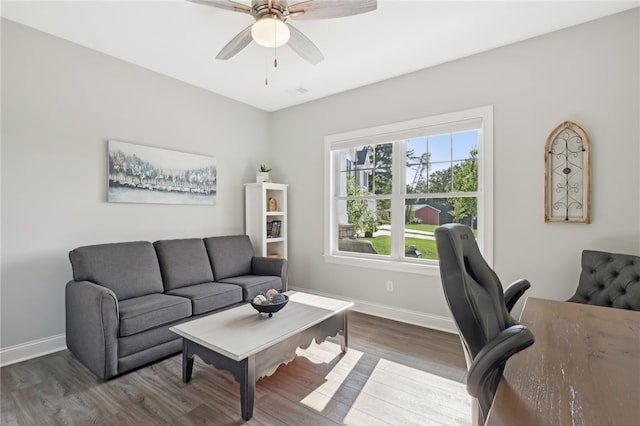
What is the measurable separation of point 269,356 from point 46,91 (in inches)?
119

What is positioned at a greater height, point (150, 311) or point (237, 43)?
point (237, 43)

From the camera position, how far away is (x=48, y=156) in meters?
2.78

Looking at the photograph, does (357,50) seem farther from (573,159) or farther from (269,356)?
(269,356)

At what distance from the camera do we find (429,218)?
3.49m

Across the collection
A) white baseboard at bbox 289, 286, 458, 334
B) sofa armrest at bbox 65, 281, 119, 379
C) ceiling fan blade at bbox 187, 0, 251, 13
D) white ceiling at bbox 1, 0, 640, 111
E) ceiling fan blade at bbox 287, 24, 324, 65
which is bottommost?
white baseboard at bbox 289, 286, 458, 334

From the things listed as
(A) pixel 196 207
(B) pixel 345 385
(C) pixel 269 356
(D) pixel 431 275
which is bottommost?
(B) pixel 345 385

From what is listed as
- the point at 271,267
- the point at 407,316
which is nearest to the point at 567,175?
the point at 407,316

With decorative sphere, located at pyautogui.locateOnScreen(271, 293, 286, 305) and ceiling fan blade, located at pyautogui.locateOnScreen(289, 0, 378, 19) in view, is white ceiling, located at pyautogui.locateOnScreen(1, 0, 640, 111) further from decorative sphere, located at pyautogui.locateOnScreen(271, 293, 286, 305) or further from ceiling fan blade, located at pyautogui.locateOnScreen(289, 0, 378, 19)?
decorative sphere, located at pyautogui.locateOnScreen(271, 293, 286, 305)

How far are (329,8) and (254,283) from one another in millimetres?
2619

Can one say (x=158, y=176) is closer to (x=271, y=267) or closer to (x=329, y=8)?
→ (x=271, y=267)

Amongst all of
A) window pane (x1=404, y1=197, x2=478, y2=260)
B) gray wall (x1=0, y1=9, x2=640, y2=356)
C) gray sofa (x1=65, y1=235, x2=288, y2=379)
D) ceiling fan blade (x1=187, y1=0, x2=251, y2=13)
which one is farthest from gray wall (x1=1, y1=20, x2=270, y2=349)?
window pane (x1=404, y1=197, x2=478, y2=260)

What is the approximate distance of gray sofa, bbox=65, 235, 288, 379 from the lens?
230 cm

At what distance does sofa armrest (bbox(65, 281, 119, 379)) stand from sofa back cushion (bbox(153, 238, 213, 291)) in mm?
743

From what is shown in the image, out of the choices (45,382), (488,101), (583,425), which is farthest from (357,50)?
(45,382)
